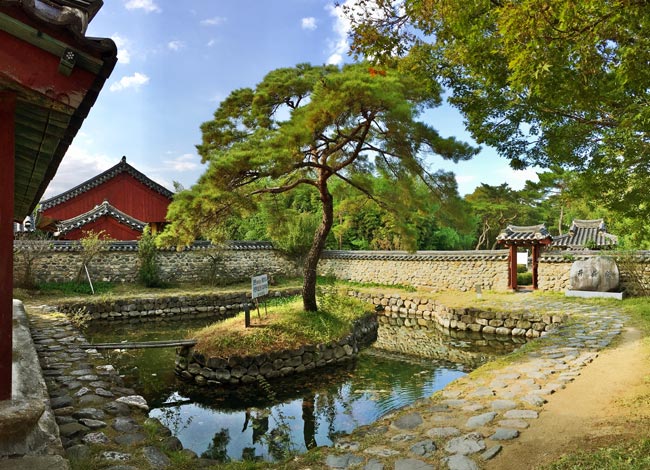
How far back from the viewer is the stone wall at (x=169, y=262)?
16438mm

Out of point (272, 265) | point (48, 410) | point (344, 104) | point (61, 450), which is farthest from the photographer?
point (272, 265)

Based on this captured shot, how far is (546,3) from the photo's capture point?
10.9 ft

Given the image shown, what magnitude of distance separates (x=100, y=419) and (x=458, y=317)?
1070 centimetres

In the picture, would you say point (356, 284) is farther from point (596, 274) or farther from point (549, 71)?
point (549, 71)

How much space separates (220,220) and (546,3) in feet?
25.1

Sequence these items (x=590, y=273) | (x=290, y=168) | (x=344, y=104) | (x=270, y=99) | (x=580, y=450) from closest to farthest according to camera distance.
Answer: (x=580, y=450)
(x=344, y=104)
(x=290, y=168)
(x=270, y=99)
(x=590, y=273)

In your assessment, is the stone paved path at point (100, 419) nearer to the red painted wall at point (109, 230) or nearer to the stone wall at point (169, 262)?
the stone wall at point (169, 262)

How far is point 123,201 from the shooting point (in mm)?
25219

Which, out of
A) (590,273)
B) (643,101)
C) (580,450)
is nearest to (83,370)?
(580,450)

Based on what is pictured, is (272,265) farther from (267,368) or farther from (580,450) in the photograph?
(580,450)

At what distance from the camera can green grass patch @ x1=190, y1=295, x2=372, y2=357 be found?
8477 mm

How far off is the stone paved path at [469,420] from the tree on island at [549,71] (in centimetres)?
254

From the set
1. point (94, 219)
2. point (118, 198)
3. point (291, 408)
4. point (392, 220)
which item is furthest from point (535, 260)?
point (118, 198)

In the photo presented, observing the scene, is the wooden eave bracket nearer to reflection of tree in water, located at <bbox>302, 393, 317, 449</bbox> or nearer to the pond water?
the pond water
